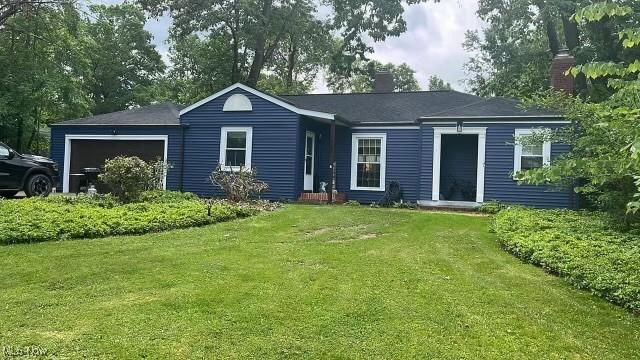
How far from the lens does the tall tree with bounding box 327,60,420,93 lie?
1234 inches

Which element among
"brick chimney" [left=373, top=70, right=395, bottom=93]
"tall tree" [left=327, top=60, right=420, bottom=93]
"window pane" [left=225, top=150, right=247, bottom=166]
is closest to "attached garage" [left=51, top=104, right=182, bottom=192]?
"window pane" [left=225, top=150, right=247, bottom=166]

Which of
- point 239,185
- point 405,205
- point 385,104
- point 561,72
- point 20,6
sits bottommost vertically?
point 405,205

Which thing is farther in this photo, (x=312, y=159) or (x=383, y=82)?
(x=383, y=82)

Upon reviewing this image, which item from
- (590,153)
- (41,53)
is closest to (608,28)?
(590,153)

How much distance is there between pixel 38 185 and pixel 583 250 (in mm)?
13200

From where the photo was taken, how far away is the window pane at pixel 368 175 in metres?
16.5

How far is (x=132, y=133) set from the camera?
1744 cm

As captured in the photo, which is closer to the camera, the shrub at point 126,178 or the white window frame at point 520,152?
the shrub at point 126,178

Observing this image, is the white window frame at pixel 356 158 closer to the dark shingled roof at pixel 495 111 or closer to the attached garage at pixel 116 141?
the dark shingled roof at pixel 495 111

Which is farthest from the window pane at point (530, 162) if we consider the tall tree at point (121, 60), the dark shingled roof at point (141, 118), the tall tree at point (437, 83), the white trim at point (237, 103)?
the tall tree at point (437, 83)

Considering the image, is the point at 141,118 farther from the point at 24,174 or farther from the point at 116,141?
the point at 24,174

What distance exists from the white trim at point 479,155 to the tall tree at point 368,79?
868 centimetres

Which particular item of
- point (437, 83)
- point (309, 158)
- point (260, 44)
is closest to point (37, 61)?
point (260, 44)

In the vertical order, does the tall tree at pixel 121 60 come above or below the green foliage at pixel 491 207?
above
